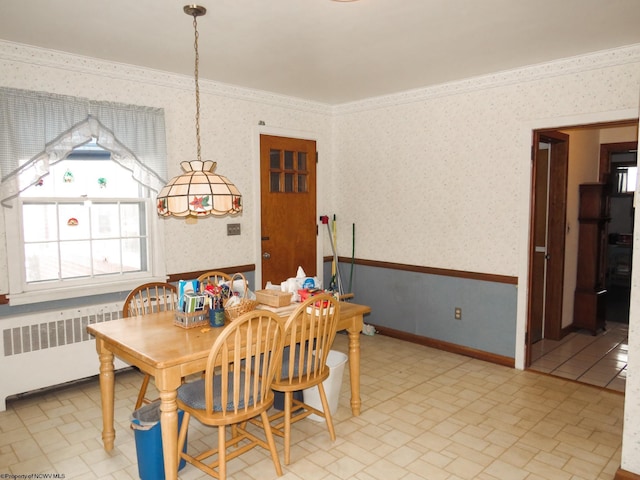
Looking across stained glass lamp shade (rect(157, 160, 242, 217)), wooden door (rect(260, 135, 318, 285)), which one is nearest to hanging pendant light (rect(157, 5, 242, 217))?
stained glass lamp shade (rect(157, 160, 242, 217))

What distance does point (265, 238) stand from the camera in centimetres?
495

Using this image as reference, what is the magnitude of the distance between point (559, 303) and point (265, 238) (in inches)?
126

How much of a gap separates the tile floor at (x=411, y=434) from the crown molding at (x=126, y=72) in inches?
98.5

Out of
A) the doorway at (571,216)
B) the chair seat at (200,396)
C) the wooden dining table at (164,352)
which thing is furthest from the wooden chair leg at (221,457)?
the doorway at (571,216)

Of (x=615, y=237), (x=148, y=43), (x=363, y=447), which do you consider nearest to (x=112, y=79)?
(x=148, y=43)

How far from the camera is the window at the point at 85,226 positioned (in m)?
3.62

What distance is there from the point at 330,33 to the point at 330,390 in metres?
2.36

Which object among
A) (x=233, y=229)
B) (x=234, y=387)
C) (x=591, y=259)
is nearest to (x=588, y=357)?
(x=591, y=259)

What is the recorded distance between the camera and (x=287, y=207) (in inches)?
203

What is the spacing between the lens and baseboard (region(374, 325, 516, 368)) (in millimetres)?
4344

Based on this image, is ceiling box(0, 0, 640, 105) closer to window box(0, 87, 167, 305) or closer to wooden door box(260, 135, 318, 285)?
window box(0, 87, 167, 305)

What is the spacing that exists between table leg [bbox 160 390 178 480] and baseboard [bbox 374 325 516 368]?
3085 millimetres

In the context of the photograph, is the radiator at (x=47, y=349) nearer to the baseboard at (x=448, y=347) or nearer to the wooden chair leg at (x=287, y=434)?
the wooden chair leg at (x=287, y=434)

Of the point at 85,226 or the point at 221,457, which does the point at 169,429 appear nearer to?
the point at 221,457
